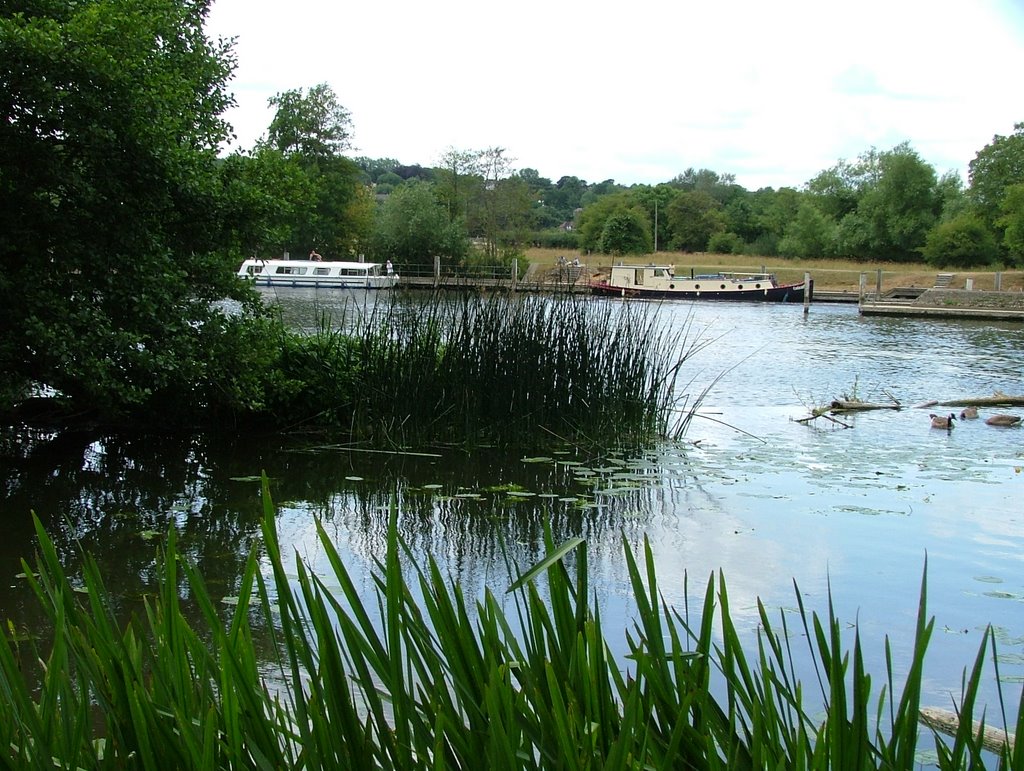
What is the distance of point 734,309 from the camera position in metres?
39.3

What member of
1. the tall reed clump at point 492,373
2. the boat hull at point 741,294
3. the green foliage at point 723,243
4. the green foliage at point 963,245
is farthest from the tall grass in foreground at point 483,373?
the green foliage at point 723,243

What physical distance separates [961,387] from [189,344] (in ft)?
41.9

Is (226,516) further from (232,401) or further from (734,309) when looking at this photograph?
(734,309)

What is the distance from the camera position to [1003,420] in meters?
10.8

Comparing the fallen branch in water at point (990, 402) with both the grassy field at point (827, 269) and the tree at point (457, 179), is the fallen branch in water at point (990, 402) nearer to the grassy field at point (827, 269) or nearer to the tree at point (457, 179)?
the grassy field at point (827, 269)

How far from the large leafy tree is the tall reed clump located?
4.62 ft

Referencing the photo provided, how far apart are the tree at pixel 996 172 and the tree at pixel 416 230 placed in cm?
Answer: 2976

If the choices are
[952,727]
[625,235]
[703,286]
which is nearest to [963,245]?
[703,286]

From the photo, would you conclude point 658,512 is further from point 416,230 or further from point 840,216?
point 840,216

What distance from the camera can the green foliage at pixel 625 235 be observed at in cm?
6806

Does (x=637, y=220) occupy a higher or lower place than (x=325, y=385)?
higher

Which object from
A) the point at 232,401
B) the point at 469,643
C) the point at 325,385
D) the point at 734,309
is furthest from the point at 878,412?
the point at 734,309

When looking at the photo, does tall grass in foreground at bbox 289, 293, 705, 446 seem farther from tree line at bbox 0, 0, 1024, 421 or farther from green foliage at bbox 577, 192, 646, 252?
green foliage at bbox 577, 192, 646, 252

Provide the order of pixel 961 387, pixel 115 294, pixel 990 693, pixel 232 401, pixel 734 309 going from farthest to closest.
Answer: pixel 734 309
pixel 961 387
pixel 232 401
pixel 115 294
pixel 990 693
